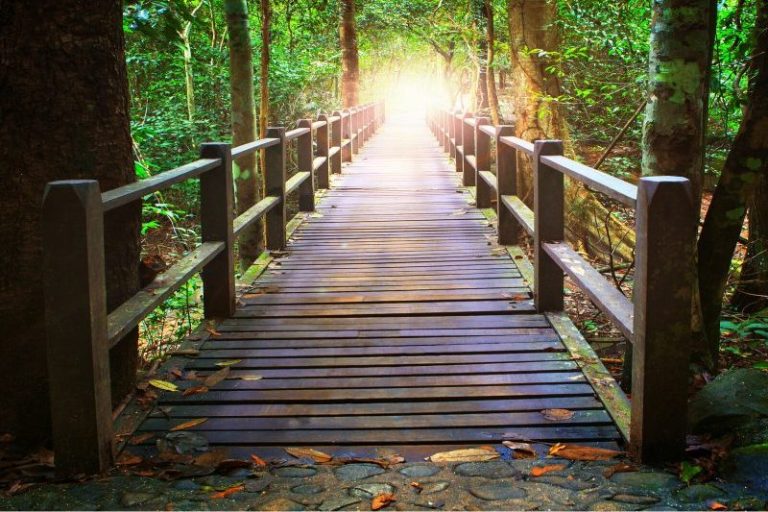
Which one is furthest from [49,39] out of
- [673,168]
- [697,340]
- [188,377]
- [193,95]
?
[193,95]

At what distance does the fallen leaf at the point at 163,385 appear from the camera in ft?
12.3

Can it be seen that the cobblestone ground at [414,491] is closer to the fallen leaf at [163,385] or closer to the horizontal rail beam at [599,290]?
the horizontal rail beam at [599,290]

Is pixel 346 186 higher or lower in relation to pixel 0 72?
lower

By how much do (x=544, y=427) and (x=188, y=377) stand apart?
5.77 ft

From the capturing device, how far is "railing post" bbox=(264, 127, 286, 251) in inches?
271

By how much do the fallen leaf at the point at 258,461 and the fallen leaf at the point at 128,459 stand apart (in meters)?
0.42

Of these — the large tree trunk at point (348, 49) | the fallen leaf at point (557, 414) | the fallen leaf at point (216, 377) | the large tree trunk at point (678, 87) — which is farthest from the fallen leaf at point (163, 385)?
the large tree trunk at point (348, 49)

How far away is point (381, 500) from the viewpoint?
104 inches

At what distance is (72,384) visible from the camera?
2.81 m

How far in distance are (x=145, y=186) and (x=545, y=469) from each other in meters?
1.98

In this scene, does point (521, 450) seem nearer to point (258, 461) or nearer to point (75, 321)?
point (258, 461)

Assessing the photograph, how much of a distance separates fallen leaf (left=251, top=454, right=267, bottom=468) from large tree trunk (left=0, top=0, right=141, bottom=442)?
0.89 metres

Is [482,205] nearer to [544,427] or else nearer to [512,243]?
[512,243]

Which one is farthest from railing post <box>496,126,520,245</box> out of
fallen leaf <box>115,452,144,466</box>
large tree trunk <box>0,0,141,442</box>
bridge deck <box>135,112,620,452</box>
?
fallen leaf <box>115,452,144,466</box>
